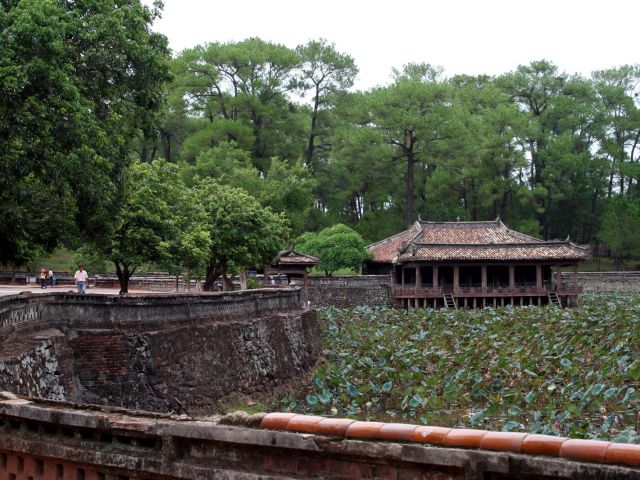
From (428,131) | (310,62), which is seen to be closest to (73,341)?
(428,131)

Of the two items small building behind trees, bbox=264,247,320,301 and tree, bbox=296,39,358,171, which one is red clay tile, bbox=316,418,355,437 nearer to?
small building behind trees, bbox=264,247,320,301

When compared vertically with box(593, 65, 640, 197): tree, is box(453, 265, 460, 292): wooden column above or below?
below

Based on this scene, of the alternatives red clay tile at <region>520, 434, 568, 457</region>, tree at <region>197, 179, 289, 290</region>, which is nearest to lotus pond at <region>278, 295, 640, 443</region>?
tree at <region>197, 179, 289, 290</region>

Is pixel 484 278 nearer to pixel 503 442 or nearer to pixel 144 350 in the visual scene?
pixel 144 350

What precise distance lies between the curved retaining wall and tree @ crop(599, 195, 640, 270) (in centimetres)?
4429

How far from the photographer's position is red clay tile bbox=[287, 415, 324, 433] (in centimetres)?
639

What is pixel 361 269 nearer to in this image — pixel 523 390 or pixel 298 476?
pixel 523 390

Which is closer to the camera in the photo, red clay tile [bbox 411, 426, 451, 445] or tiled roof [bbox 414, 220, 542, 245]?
red clay tile [bbox 411, 426, 451, 445]

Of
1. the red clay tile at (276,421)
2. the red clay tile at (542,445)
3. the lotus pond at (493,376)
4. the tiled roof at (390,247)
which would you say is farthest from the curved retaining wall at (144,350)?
the tiled roof at (390,247)

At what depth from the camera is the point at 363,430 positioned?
6.17 meters

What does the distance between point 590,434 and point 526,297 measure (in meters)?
33.8

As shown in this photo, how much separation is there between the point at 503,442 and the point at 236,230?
2808 cm

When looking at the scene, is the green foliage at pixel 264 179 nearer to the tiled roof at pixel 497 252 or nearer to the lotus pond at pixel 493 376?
the tiled roof at pixel 497 252

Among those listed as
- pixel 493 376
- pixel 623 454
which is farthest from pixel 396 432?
pixel 493 376
